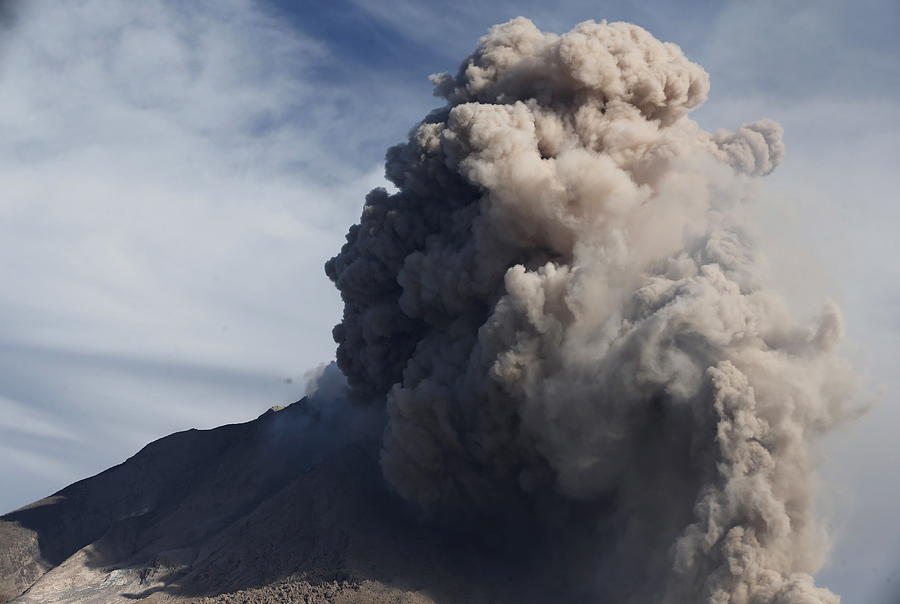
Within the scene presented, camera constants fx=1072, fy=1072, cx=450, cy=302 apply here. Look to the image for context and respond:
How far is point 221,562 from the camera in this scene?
158 ft

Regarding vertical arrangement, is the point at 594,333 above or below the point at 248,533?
above

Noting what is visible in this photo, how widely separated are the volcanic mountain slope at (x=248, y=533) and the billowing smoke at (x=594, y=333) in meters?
2.87

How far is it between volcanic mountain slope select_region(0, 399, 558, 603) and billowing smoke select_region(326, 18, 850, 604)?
9.42ft

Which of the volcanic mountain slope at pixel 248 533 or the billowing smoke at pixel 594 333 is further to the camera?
the volcanic mountain slope at pixel 248 533

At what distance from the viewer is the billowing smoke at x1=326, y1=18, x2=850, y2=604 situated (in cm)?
3422

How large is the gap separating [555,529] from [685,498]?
8.61 metres

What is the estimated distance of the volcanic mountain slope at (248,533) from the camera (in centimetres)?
4316

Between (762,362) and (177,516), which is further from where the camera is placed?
(177,516)

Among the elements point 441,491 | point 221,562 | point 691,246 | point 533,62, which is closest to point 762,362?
point 691,246

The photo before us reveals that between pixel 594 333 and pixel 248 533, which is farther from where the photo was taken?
Answer: pixel 248 533

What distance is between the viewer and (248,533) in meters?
50.2

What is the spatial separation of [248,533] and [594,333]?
20.2 meters

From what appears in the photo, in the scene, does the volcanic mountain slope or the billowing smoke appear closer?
the billowing smoke

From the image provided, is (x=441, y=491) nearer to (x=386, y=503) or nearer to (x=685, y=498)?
(x=386, y=503)
